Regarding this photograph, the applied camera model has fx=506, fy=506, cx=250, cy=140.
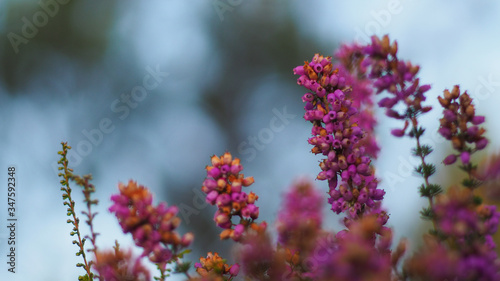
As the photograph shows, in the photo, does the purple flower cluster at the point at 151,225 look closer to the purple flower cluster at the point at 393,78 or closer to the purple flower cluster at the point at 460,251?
the purple flower cluster at the point at 460,251

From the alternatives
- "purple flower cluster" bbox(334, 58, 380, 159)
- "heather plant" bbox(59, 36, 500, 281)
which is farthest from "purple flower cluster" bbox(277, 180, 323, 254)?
"purple flower cluster" bbox(334, 58, 380, 159)

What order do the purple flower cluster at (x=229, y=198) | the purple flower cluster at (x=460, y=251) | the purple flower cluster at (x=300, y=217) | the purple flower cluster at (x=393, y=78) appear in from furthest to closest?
the purple flower cluster at (x=393, y=78) → the purple flower cluster at (x=229, y=198) → the purple flower cluster at (x=300, y=217) → the purple flower cluster at (x=460, y=251)

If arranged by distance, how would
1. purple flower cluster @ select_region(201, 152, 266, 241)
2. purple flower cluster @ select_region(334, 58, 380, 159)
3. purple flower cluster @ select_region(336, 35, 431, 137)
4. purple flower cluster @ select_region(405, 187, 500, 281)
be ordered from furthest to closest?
purple flower cluster @ select_region(334, 58, 380, 159)
purple flower cluster @ select_region(336, 35, 431, 137)
purple flower cluster @ select_region(201, 152, 266, 241)
purple flower cluster @ select_region(405, 187, 500, 281)

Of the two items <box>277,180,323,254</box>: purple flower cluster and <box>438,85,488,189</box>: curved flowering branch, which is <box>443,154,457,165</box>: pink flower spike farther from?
<box>277,180,323,254</box>: purple flower cluster

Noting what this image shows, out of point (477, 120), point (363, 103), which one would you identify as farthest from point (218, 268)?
point (363, 103)

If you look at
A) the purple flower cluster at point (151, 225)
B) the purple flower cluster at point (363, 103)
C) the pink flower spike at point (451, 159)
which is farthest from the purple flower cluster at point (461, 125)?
the purple flower cluster at point (151, 225)

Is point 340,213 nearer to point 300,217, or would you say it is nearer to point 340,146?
point 340,146

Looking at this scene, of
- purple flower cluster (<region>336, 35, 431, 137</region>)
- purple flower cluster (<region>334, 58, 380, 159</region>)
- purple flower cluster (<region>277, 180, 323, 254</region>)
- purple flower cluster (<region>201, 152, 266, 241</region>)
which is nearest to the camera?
purple flower cluster (<region>277, 180, 323, 254</region>)
